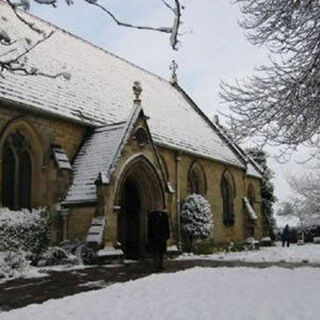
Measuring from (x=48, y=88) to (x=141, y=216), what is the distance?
221 inches

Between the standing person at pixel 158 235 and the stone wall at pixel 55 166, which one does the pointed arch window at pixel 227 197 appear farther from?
the standing person at pixel 158 235

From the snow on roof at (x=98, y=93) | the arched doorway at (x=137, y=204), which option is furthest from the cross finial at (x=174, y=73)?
the arched doorway at (x=137, y=204)

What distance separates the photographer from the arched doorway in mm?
17844

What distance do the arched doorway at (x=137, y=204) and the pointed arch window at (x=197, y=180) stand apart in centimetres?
494

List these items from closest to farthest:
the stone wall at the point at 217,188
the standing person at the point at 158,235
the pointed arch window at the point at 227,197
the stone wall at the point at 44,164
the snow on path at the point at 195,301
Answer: the snow on path at the point at 195,301
the standing person at the point at 158,235
the stone wall at the point at 44,164
the stone wall at the point at 217,188
the pointed arch window at the point at 227,197

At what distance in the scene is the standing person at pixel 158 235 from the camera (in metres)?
12.8

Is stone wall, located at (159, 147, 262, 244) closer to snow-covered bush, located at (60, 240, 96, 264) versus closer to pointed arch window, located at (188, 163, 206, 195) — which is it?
pointed arch window, located at (188, 163, 206, 195)

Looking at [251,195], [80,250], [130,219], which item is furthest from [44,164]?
[251,195]

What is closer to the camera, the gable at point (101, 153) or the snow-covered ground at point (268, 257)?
the gable at point (101, 153)

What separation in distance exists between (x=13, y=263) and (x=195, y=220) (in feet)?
34.4

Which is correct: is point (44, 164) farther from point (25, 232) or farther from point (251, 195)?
point (251, 195)

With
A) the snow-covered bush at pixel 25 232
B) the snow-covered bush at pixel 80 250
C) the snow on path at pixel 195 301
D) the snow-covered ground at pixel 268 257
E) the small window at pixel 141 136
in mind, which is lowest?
the snow on path at pixel 195 301

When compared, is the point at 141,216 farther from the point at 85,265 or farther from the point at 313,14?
the point at 313,14

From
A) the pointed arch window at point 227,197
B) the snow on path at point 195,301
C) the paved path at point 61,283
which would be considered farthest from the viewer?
the pointed arch window at point 227,197
